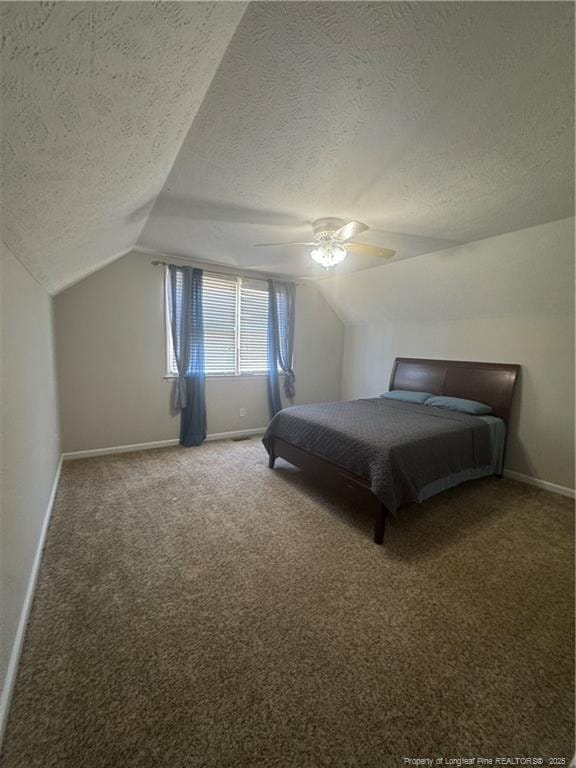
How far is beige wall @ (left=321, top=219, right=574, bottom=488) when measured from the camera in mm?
2766

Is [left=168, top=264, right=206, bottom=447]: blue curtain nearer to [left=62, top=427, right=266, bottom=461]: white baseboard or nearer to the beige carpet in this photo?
[left=62, top=427, right=266, bottom=461]: white baseboard

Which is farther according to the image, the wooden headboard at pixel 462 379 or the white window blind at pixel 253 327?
the white window blind at pixel 253 327

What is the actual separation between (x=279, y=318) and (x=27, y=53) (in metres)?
4.02

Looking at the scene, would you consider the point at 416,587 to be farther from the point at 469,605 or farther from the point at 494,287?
the point at 494,287

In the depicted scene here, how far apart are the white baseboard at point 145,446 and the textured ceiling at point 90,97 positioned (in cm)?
253

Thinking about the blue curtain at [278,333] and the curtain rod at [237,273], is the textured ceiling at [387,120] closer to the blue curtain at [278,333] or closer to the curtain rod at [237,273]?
the curtain rod at [237,273]

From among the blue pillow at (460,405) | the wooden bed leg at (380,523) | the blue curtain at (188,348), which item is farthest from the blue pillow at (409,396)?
the blue curtain at (188,348)

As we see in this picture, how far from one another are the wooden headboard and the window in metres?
2.06

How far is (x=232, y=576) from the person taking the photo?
1788 millimetres

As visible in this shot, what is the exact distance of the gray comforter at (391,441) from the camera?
7.01 ft

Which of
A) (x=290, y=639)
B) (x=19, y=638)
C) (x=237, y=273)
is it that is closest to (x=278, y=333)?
(x=237, y=273)

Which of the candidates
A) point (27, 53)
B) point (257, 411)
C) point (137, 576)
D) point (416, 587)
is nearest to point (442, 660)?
point (416, 587)

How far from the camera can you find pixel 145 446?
12.4 ft

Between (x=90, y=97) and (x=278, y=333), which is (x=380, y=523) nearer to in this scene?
(x=90, y=97)
